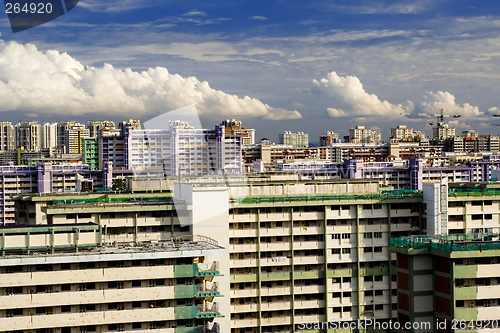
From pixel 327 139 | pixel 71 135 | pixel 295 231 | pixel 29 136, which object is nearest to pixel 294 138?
pixel 327 139

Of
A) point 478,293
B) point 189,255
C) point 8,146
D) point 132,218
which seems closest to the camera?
point 189,255

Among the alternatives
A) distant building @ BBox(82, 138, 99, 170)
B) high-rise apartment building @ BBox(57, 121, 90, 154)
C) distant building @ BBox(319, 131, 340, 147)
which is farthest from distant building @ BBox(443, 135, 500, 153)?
distant building @ BBox(82, 138, 99, 170)

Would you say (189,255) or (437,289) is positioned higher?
(189,255)

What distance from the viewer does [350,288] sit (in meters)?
22.6

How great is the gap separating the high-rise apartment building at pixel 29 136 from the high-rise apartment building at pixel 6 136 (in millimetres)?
1458

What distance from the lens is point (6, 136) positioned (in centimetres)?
13612

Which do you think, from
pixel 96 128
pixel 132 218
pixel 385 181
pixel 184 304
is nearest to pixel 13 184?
pixel 385 181

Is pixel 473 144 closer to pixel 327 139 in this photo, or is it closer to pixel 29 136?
pixel 327 139

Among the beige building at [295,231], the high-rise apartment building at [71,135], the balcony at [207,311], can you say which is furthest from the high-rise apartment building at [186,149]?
the balcony at [207,311]

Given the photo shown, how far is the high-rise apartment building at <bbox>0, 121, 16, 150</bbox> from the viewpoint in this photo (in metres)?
135

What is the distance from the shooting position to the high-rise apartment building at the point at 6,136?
135375mm

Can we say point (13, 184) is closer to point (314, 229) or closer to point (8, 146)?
point (314, 229)

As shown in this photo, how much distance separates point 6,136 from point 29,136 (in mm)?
4802

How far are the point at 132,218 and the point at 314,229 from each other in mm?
6244
